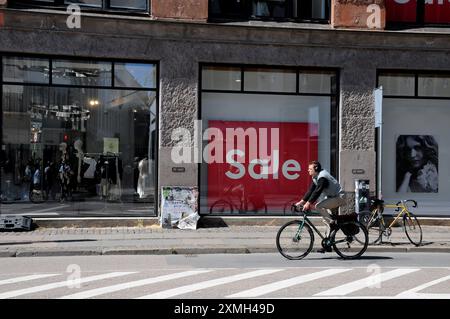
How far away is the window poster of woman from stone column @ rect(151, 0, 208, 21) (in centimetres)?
701

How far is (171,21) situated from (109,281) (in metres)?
8.93

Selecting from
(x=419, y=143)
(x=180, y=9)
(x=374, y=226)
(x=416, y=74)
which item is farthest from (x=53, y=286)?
(x=416, y=74)

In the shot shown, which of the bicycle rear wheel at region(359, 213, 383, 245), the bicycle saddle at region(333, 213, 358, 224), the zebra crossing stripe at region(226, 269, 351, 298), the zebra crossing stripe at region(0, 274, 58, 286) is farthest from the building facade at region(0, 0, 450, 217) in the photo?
the zebra crossing stripe at region(0, 274, 58, 286)

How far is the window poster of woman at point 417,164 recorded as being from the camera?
57.6 feet

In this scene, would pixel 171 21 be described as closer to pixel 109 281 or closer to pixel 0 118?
pixel 0 118

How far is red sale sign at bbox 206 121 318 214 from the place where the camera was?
1670 centimetres

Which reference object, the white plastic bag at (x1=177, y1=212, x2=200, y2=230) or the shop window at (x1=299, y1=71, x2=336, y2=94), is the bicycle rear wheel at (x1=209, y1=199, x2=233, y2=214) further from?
the shop window at (x1=299, y1=71, x2=336, y2=94)

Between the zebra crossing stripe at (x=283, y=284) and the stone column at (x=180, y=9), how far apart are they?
342 inches

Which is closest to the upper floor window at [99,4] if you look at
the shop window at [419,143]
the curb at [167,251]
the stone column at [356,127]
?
the stone column at [356,127]

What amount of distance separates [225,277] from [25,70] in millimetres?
9404

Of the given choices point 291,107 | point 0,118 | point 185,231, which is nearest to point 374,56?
point 291,107

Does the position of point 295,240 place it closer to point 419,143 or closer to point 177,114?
point 177,114

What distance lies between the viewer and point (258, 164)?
1692 cm

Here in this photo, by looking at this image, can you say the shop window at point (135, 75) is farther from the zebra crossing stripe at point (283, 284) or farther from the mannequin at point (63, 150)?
the zebra crossing stripe at point (283, 284)
